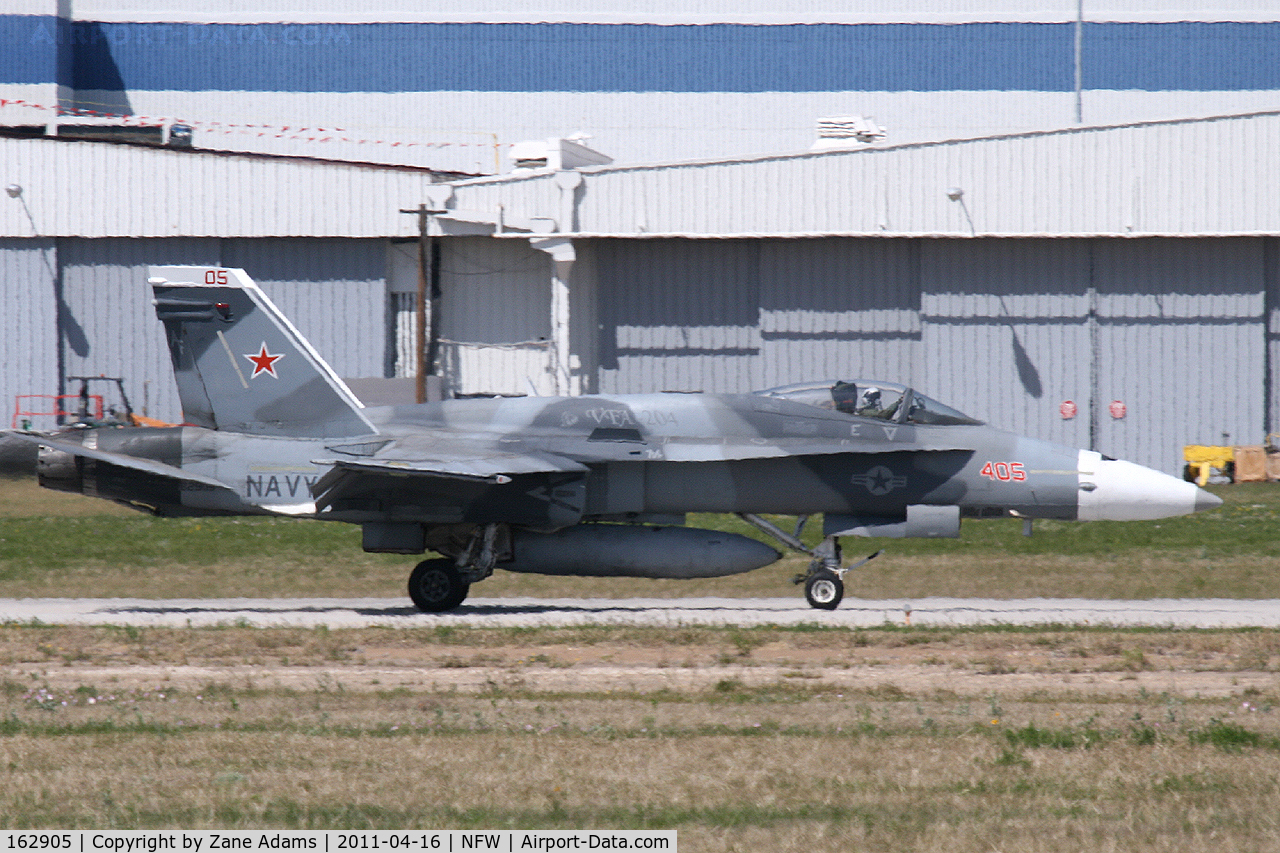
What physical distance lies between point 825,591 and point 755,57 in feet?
89.2

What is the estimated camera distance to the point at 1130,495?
Answer: 51.6 feet

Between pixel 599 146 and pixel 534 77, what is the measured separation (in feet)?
9.60

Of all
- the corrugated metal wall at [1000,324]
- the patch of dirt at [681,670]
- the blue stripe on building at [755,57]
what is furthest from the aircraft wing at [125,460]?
the blue stripe on building at [755,57]

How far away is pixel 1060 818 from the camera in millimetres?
7391

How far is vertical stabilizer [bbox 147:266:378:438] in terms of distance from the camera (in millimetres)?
16906

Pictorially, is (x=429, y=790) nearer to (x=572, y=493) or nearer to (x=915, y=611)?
(x=572, y=493)

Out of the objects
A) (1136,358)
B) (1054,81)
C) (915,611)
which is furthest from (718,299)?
(915,611)

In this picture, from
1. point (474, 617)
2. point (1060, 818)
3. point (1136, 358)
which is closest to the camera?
point (1060, 818)

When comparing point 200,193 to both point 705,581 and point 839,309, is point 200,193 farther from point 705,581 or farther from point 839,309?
point 705,581

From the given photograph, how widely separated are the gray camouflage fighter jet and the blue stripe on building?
83.4ft

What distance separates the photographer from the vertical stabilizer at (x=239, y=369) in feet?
55.5

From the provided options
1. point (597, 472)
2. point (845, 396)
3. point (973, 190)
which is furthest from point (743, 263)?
point (597, 472)

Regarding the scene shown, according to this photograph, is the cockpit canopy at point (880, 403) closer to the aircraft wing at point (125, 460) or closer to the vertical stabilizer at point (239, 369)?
the vertical stabilizer at point (239, 369)

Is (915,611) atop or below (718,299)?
below
